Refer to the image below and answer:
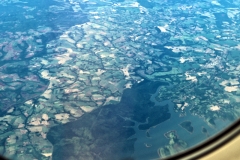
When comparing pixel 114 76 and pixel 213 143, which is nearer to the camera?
pixel 213 143

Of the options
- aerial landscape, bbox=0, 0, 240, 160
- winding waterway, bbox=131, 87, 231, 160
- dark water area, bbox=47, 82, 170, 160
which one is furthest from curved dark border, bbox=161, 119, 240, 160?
dark water area, bbox=47, 82, 170, 160

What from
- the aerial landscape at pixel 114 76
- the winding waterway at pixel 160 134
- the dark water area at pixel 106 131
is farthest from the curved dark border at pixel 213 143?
the dark water area at pixel 106 131

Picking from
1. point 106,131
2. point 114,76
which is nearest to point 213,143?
point 106,131

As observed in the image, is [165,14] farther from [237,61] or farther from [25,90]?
[25,90]

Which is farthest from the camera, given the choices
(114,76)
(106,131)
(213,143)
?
(114,76)

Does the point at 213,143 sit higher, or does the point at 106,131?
the point at 213,143

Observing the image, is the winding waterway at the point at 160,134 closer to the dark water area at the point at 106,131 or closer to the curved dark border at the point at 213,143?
the dark water area at the point at 106,131

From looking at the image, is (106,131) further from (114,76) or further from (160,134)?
(114,76)
